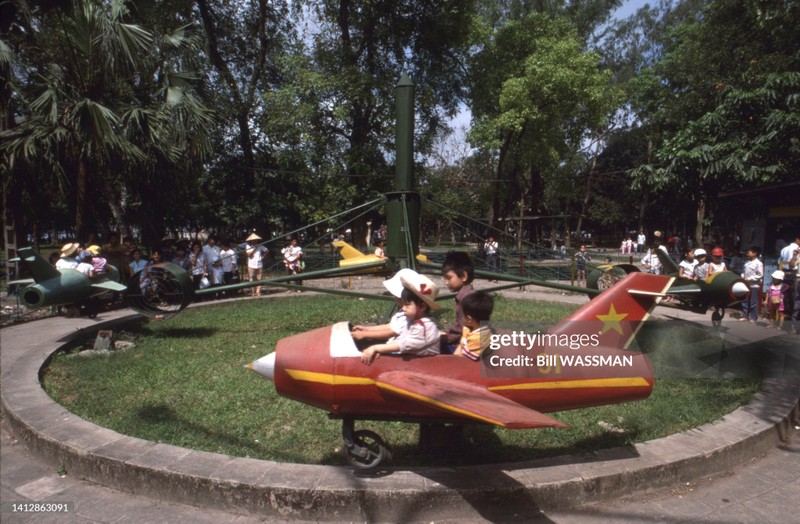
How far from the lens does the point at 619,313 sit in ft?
13.5

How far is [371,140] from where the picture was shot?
18797mm

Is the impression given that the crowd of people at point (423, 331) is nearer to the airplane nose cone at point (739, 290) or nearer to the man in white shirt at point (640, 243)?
the airplane nose cone at point (739, 290)

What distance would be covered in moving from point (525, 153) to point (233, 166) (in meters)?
12.7

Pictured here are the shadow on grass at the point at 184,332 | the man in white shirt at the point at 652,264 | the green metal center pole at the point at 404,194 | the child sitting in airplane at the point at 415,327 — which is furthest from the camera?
the man in white shirt at the point at 652,264

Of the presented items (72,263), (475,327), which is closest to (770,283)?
(475,327)

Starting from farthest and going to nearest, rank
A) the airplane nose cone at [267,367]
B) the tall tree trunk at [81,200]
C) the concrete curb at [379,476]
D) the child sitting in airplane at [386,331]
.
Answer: the tall tree trunk at [81,200] → the child sitting in airplane at [386,331] → the airplane nose cone at [267,367] → the concrete curb at [379,476]

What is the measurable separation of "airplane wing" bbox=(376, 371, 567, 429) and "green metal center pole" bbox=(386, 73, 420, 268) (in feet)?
8.44

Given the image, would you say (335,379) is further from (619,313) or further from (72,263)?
(72,263)

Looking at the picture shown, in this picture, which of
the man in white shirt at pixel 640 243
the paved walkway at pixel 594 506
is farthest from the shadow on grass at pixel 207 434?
the man in white shirt at pixel 640 243

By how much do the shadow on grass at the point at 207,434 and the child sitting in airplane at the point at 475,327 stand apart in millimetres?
1500

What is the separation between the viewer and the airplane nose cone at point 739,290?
4.73m

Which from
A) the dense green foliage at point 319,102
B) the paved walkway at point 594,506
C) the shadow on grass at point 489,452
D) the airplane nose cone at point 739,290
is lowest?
the paved walkway at point 594,506

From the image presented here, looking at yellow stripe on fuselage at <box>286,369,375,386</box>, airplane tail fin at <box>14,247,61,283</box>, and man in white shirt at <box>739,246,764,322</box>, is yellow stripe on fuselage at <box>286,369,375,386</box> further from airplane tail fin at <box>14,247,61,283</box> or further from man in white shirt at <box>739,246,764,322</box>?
man in white shirt at <box>739,246,764,322</box>

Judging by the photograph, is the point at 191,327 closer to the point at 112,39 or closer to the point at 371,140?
the point at 112,39
